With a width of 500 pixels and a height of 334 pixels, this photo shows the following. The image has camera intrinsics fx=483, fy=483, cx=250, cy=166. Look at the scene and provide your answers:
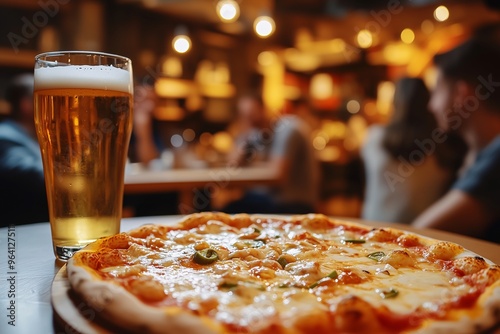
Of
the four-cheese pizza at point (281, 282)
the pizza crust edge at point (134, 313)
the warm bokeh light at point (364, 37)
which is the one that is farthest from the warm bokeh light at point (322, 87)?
the pizza crust edge at point (134, 313)

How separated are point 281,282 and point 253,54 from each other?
10.0 meters

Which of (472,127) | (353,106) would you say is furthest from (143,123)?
(353,106)

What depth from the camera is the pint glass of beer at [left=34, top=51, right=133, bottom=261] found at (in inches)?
56.2

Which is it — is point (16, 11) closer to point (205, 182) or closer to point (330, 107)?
point (205, 182)

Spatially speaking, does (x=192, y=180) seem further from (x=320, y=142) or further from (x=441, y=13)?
(x=320, y=142)

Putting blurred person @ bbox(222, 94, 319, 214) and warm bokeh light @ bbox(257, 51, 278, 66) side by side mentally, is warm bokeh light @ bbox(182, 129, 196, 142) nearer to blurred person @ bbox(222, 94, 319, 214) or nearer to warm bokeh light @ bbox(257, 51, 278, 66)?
warm bokeh light @ bbox(257, 51, 278, 66)

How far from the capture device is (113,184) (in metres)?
1.53

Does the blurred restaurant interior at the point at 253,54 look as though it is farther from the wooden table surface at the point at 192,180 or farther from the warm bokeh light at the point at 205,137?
the wooden table surface at the point at 192,180

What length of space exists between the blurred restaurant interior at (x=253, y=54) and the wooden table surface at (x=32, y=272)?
3.33 metres

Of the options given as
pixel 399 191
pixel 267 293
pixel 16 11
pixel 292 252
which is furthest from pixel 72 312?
pixel 16 11

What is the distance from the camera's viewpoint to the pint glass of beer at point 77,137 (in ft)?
4.69

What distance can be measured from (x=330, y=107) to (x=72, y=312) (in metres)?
11.3

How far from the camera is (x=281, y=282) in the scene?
3.94 ft

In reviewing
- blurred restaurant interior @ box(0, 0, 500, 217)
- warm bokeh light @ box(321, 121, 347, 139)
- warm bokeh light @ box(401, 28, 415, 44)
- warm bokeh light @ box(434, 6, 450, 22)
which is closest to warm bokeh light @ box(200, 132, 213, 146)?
blurred restaurant interior @ box(0, 0, 500, 217)
